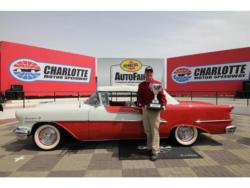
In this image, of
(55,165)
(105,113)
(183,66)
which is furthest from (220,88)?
(55,165)

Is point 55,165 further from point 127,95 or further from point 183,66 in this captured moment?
point 183,66

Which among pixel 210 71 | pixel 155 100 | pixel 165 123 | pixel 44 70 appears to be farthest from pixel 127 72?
pixel 155 100

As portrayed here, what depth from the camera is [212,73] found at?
57.6 feet

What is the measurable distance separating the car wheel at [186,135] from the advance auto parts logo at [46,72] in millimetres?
12777

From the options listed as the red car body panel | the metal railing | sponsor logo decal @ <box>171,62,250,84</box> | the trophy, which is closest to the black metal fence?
the metal railing

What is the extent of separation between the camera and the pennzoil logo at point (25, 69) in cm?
1358

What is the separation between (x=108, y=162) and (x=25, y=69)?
12900 millimetres

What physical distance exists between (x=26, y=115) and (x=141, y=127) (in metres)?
2.47

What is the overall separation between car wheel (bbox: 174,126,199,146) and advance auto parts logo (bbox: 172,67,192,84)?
50.6 feet

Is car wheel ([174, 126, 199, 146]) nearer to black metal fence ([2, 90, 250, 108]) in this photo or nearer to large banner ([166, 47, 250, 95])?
black metal fence ([2, 90, 250, 108])

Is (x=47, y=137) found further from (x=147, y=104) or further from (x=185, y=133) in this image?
(x=185, y=133)

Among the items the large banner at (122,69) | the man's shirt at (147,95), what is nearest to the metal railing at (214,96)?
the large banner at (122,69)

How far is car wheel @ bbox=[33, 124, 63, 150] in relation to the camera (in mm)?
4297

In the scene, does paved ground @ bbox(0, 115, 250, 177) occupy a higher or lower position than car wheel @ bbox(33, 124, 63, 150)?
lower
